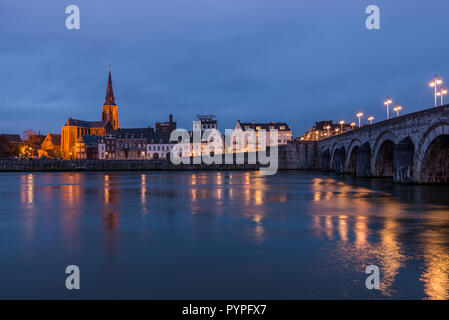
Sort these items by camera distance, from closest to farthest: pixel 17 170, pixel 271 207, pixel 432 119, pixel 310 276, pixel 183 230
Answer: pixel 310 276 < pixel 183 230 < pixel 271 207 < pixel 432 119 < pixel 17 170

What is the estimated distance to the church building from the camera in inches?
6545

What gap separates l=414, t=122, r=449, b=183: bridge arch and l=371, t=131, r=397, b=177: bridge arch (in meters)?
9.92

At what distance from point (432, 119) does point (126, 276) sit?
30449 mm

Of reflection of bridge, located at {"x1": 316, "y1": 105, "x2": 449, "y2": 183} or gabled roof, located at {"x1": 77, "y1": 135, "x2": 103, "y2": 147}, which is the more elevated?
gabled roof, located at {"x1": 77, "y1": 135, "x2": 103, "y2": 147}

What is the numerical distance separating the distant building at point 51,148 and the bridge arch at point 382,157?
16607cm

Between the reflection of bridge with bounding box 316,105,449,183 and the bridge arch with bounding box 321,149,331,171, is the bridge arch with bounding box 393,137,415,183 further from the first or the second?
the bridge arch with bounding box 321,149,331,171

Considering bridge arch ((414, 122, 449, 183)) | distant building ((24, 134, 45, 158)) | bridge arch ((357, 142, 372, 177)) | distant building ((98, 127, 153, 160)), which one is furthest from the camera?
distant building ((24, 134, 45, 158))

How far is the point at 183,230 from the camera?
13.9 m

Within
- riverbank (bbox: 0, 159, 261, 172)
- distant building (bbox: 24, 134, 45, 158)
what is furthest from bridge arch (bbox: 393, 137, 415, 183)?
distant building (bbox: 24, 134, 45, 158)

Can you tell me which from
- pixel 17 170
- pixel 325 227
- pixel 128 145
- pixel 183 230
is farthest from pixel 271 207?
pixel 128 145

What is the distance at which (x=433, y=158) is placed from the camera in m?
32.5

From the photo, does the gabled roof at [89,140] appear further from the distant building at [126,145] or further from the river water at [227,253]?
the river water at [227,253]
